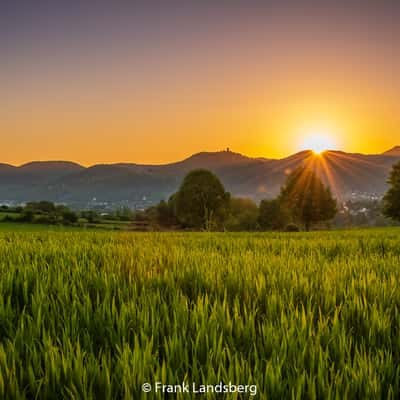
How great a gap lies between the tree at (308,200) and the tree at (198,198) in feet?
55.8

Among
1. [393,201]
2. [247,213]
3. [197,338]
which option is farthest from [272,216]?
[197,338]

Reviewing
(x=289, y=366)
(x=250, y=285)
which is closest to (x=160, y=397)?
(x=289, y=366)

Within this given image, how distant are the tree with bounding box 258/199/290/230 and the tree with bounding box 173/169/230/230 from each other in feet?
69.1

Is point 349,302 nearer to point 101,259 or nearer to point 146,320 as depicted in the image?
point 146,320

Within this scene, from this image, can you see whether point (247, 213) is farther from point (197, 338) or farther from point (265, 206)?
point (197, 338)

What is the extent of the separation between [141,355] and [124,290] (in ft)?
3.45

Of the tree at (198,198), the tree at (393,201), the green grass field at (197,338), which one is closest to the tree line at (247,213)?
the tree at (198,198)

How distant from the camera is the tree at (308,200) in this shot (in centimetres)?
7356

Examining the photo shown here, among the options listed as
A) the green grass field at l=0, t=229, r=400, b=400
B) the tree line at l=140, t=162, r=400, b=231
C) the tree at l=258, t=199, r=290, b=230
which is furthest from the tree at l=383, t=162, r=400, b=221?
the green grass field at l=0, t=229, r=400, b=400

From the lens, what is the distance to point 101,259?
375 cm

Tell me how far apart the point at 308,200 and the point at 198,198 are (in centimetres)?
2523

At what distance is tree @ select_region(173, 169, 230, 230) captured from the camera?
63000mm

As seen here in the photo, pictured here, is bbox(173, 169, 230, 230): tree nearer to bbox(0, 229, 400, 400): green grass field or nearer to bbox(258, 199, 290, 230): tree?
bbox(258, 199, 290, 230): tree

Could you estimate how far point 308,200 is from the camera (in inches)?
2906
